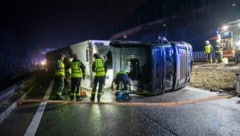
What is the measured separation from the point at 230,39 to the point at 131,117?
18205mm

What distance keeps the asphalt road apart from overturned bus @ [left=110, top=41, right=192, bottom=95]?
1.00 m

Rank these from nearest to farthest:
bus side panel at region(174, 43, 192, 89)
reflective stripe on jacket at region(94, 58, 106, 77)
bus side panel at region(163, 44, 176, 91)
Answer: reflective stripe on jacket at region(94, 58, 106, 77) < bus side panel at region(163, 44, 176, 91) < bus side panel at region(174, 43, 192, 89)

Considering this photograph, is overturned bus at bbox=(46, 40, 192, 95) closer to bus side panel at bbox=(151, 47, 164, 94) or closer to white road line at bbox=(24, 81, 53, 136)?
bus side panel at bbox=(151, 47, 164, 94)

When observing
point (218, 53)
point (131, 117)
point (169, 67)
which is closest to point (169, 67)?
point (169, 67)

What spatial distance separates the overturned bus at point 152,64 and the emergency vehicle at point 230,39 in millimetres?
11089

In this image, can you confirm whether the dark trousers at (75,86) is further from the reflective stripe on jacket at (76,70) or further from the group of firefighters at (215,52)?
the group of firefighters at (215,52)

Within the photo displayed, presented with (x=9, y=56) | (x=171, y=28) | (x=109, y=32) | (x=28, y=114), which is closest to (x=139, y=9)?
(x=109, y=32)

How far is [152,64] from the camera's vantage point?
1177 cm

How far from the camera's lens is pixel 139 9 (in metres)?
93.6

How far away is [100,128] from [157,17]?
250 feet

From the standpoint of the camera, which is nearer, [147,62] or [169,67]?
[147,62]

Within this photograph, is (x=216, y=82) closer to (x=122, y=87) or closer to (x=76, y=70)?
(x=122, y=87)

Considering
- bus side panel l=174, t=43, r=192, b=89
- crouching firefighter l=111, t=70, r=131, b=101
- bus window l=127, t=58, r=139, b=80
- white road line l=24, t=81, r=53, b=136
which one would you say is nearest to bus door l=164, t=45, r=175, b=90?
bus side panel l=174, t=43, r=192, b=89

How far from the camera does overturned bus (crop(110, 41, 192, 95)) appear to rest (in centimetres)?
1186
